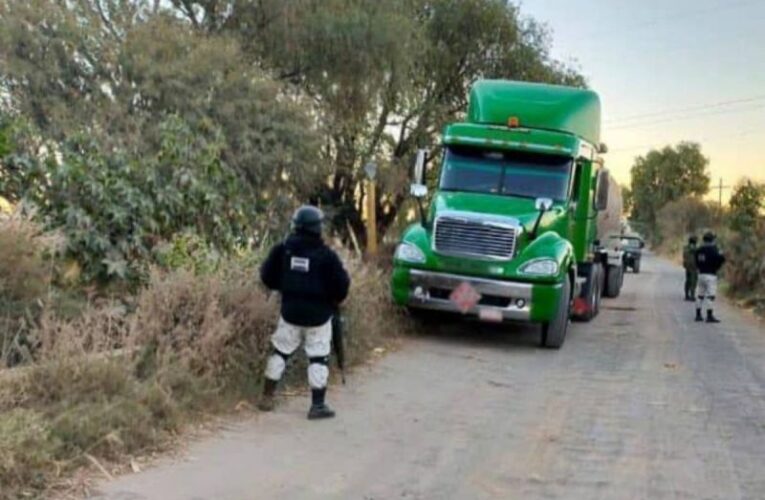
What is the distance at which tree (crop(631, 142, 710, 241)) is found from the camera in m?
90.3

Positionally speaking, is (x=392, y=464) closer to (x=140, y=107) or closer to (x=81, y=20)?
(x=140, y=107)

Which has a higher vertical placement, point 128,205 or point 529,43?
point 529,43

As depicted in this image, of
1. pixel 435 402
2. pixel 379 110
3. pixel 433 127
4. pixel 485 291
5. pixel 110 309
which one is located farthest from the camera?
pixel 433 127

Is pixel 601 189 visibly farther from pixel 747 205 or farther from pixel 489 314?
pixel 747 205

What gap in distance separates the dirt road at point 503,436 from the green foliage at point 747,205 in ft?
57.9

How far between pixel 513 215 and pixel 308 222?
6170 millimetres

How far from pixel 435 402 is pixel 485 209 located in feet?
17.2

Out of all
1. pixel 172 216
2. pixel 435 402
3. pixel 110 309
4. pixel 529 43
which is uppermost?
pixel 529 43

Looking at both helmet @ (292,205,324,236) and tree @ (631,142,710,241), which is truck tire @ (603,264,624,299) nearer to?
helmet @ (292,205,324,236)

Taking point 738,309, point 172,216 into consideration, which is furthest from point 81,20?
point 738,309

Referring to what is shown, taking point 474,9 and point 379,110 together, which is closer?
point 379,110

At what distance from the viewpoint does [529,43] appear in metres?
28.6

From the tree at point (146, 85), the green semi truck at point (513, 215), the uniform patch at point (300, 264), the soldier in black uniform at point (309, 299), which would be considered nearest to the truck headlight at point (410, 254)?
the green semi truck at point (513, 215)

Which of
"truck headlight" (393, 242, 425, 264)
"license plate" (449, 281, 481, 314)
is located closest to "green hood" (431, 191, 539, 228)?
"truck headlight" (393, 242, 425, 264)
